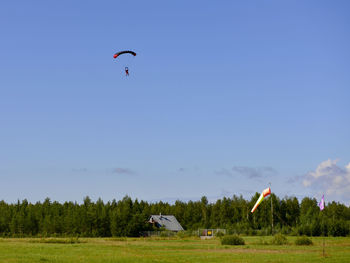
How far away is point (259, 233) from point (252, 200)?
40764mm

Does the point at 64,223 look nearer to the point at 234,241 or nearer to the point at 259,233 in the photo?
the point at 259,233

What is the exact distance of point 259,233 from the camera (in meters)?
111

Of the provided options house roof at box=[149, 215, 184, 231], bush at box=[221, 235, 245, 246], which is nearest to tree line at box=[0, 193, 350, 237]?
house roof at box=[149, 215, 184, 231]

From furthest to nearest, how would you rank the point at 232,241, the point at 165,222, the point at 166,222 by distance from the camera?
1. the point at 166,222
2. the point at 165,222
3. the point at 232,241

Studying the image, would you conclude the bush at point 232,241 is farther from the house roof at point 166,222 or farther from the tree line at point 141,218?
the house roof at point 166,222

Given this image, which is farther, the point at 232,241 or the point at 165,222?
the point at 165,222

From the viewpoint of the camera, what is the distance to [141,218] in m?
A: 110

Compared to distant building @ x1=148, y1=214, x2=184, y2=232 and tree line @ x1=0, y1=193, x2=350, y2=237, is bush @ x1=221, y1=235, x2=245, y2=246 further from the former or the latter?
distant building @ x1=148, y1=214, x2=184, y2=232

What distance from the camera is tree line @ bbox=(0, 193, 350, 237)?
110m

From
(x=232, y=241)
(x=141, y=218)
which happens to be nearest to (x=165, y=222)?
(x=141, y=218)

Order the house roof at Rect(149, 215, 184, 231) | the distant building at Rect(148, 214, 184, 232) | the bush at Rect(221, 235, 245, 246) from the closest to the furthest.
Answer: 1. the bush at Rect(221, 235, 245, 246)
2. the distant building at Rect(148, 214, 184, 232)
3. the house roof at Rect(149, 215, 184, 231)

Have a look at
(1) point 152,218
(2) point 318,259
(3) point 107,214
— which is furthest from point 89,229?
(2) point 318,259

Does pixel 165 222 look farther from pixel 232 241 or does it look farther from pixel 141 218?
pixel 232 241

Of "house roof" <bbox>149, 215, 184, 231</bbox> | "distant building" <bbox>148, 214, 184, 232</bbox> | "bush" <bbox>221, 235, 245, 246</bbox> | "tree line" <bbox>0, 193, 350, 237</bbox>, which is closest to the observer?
"bush" <bbox>221, 235, 245, 246</bbox>
